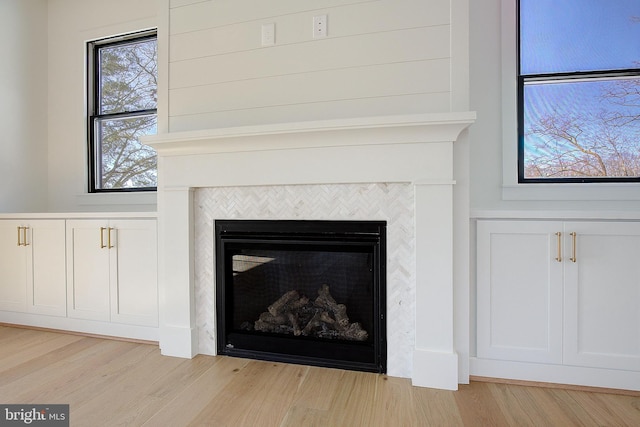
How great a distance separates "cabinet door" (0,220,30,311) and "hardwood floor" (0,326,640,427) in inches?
29.4

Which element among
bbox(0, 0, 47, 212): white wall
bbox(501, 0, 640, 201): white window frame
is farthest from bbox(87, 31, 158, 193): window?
bbox(501, 0, 640, 201): white window frame

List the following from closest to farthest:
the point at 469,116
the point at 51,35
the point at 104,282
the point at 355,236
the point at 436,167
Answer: the point at 469,116, the point at 436,167, the point at 355,236, the point at 104,282, the point at 51,35

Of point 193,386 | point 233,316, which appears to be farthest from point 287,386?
point 233,316

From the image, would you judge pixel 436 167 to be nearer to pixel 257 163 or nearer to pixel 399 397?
pixel 257 163

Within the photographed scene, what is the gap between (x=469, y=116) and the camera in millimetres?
1493

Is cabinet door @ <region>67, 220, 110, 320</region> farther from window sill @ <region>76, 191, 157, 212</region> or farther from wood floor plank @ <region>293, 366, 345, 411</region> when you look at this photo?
wood floor plank @ <region>293, 366, 345, 411</region>

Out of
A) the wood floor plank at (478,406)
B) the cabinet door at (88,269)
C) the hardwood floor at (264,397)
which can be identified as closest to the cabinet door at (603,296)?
the hardwood floor at (264,397)

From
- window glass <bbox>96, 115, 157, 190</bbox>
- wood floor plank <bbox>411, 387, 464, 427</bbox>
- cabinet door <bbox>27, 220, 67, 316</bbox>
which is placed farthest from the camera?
window glass <bbox>96, 115, 157, 190</bbox>

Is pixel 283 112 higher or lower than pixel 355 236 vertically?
higher

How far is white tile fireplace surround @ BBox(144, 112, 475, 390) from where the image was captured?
1610 millimetres

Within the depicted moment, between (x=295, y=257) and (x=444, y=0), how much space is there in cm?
159

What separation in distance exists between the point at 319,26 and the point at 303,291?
5.01ft

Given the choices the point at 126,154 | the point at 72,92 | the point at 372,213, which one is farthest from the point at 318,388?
the point at 72,92

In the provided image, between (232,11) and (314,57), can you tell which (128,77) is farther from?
(314,57)
